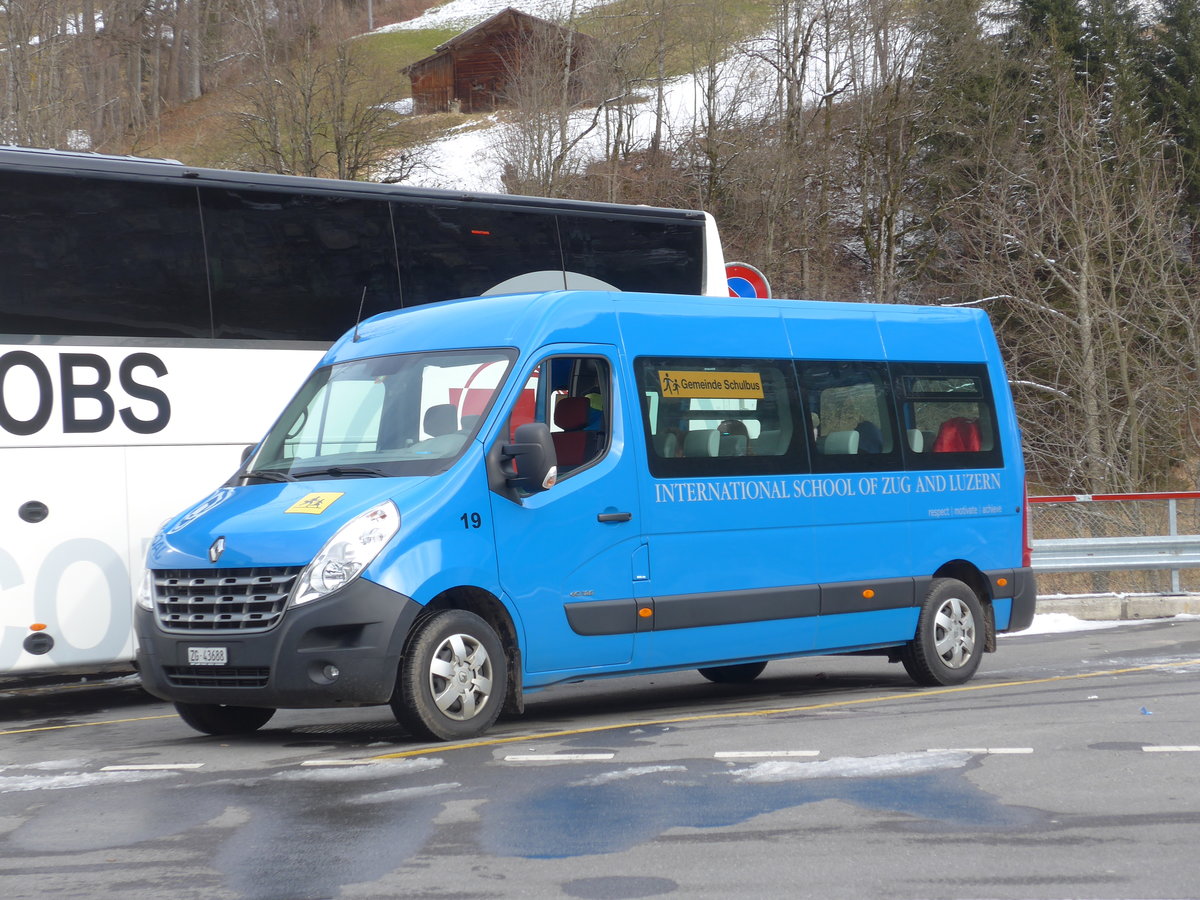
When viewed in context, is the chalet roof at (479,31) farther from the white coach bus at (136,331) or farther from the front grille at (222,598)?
the front grille at (222,598)

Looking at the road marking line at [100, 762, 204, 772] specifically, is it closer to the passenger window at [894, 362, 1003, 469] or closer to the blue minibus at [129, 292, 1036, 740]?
the blue minibus at [129, 292, 1036, 740]

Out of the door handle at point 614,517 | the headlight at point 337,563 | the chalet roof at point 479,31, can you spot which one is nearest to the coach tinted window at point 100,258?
the headlight at point 337,563

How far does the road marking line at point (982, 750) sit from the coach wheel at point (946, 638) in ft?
10.6

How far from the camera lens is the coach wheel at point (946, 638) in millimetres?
10969

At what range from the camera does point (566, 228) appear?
1362 cm

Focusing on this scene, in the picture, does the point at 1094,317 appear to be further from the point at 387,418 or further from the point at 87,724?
the point at 87,724

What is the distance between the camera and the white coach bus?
1048cm

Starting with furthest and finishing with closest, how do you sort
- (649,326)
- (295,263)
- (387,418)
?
(295,263) < (649,326) < (387,418)

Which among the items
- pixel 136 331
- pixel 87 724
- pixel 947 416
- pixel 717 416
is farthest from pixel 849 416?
pixel 87 724

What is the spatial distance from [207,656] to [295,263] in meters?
4.47

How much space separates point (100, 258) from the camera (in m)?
10.8

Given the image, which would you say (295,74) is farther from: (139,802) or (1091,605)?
(139,802)

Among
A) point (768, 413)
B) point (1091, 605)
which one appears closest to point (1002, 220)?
point (1091, 605)

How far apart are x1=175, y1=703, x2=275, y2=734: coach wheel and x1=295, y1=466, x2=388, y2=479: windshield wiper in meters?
1.45
